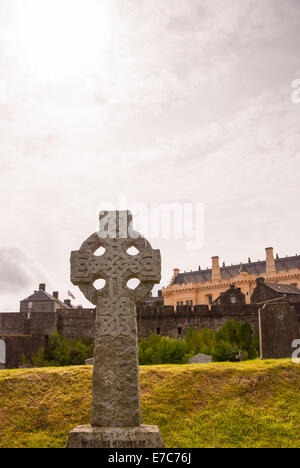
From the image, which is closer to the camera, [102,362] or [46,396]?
[102,362]

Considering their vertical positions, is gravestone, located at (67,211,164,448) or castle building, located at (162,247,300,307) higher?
castle building, located at (162,247,300,307)

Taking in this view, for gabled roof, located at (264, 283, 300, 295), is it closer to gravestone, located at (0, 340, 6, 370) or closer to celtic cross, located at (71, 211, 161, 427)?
gravestone, located at (0, 340, 6, 370)

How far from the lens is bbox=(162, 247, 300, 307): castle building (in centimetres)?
5350

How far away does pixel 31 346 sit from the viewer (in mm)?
32719

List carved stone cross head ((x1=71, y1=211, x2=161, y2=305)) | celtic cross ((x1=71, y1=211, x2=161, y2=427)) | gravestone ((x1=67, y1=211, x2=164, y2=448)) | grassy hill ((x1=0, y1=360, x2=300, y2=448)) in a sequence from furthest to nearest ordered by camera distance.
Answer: grassy hill ((x1=0, y1=360, x2=300, y2=448))
carved stone cross head ((x1=71, y1=211, x2=161, y2=305))
celtic cross ((x1=71, y1=211, x2=161, y2=427))
gravestone ((x1=67, y1=211, x2=164, y2=448))

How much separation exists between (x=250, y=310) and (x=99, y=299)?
30434mm

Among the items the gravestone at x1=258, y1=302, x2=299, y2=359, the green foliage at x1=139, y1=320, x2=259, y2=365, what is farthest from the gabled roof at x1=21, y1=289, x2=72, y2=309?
the gravestone at x1=258, y1=302, x2=299, y2=359

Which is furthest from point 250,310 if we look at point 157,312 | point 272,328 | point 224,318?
point 272,328

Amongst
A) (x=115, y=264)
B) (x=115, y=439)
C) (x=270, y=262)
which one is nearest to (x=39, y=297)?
(x=270, y=262)

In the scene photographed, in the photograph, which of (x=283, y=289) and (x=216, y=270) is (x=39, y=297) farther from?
(x=283, y=289)

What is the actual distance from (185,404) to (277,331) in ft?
21.8

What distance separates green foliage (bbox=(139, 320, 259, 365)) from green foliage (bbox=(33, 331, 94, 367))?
470 cm

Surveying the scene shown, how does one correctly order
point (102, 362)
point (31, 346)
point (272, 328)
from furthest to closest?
point (31, 346)
point (272, 328)
point (102, 362)
